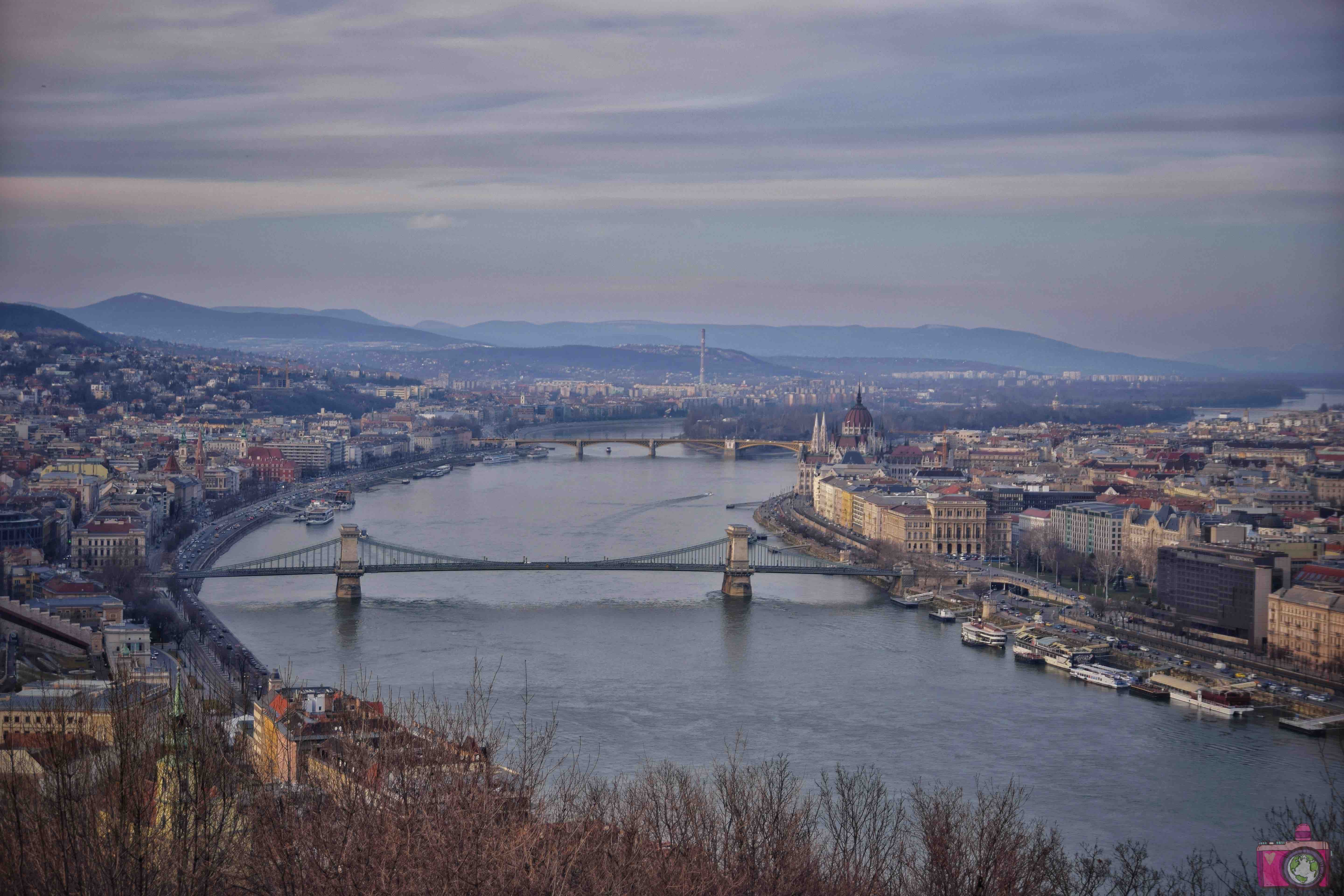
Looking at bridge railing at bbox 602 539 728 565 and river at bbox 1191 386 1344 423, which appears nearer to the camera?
bridge railing at bbox 602 539 728 565

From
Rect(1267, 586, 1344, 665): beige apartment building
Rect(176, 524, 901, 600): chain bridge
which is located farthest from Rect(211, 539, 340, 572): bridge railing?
Rect(1267, 586, 1344, 665): beige apartment building

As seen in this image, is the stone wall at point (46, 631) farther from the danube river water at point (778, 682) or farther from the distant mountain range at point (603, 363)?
the distant mountain range at point (603, 363)

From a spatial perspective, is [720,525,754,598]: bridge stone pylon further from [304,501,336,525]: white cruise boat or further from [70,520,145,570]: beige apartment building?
[304,501,336,525]: white cruise boat

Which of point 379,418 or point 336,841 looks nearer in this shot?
point 336,841

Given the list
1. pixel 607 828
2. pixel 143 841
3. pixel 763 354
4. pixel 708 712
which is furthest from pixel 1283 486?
pixel 763 354

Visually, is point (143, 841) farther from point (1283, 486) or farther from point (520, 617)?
point (1283, 486)

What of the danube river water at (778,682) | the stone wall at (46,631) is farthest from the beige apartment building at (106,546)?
the stone wall at (46,631)
